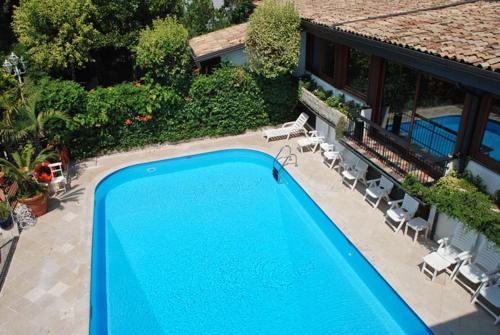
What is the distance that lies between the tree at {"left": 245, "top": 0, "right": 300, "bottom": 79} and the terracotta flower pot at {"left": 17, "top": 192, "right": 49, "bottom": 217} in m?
9.22

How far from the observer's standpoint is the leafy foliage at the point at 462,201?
28.2 ft

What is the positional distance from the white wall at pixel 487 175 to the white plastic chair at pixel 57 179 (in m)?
12.9

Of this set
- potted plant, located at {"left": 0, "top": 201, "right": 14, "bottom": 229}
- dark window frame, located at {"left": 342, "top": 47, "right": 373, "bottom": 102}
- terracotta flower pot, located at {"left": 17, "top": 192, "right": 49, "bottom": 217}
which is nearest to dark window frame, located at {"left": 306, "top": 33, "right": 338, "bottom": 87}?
dark window frame, located at {"left": 342, "top": 47, "right": 373, "bottom": 102}

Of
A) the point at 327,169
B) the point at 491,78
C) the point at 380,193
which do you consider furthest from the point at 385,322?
the point at 327,169

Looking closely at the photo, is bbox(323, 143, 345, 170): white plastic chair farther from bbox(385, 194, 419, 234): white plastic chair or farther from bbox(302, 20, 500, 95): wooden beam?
bbox(302, 20, 500, 95): wooden beam

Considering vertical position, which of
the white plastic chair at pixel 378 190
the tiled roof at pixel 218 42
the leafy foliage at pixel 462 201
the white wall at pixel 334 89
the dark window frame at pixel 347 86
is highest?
the tiled roof at pixel 218 42

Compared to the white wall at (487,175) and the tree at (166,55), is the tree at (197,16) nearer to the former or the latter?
the tree at (166,55)

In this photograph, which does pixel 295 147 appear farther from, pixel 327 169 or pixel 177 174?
pixel 177 174

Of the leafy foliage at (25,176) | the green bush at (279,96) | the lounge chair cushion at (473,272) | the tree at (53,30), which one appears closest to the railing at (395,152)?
the lounge chair cushion at (473,272)

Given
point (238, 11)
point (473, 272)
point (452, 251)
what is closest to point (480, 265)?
point (473, 272)

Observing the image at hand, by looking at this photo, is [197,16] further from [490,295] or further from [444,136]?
[490,295]

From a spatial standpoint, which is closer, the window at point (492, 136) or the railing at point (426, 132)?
the window at point (492, 136)

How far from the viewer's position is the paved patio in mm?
9281

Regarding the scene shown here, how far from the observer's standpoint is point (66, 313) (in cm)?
961
